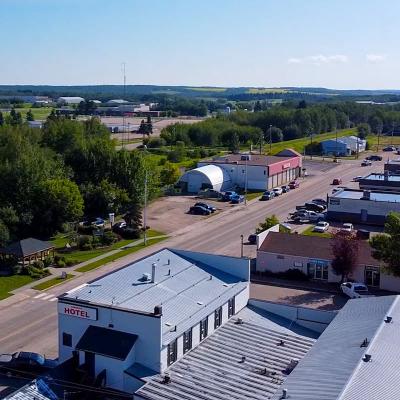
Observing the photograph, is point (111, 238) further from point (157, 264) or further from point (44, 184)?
point (157, 264)

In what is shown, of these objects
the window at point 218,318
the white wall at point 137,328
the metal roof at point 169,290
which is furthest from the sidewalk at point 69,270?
the window at point 218,318

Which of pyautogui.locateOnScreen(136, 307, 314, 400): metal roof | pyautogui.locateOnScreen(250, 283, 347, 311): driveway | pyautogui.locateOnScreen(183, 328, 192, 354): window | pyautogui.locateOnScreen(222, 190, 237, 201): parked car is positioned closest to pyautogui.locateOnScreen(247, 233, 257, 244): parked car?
pyautogui.locateOnScreen(250, 283, 347, 311): driveway

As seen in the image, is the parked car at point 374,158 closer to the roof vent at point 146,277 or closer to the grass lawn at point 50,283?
the grass lawn at point 50,283

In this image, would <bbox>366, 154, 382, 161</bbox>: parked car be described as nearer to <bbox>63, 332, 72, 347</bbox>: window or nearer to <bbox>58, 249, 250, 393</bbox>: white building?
<bbox>58, 249, 250, 393</bbox>: white building

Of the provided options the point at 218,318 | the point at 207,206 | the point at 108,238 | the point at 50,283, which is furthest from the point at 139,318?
the point at 207,206

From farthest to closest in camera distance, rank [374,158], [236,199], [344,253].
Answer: [374,158] → [236,199] → [344,253]

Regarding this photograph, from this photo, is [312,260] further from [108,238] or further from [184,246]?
[108,238]
